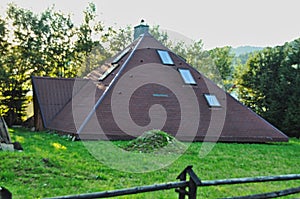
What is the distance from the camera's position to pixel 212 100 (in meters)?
13.6

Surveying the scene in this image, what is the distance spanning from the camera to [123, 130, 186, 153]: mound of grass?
897cm

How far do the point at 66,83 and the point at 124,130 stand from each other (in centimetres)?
563

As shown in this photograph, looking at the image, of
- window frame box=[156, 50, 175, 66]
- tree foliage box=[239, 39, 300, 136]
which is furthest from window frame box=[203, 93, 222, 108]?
tree foliage box=[239, 39, 300, 136]

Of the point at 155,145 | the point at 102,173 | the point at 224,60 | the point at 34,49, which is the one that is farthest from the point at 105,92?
the point at 224,60

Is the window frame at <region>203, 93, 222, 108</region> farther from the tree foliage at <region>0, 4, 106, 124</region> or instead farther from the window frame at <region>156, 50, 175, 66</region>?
the tree foliage at <region>0, 4, 106, 124</region>

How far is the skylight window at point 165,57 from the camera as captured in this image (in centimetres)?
1384

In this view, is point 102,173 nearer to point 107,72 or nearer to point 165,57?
point 107,72

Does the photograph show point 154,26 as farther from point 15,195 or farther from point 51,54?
point 15,195

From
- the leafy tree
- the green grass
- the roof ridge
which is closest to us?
the green grass

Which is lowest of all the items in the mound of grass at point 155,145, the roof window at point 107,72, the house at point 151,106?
the mound of grass at point 155,145

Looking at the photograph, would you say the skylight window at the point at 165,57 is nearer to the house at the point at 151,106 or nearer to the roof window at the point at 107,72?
the house at the point at 151,106

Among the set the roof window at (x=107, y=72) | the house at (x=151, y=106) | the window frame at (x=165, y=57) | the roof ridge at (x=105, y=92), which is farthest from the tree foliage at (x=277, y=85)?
the roof window at (x=107, y=72)

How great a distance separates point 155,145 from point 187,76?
528 cm

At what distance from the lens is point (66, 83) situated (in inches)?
638
